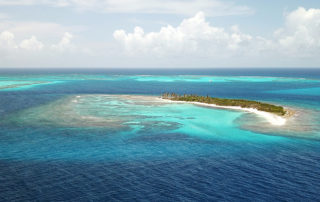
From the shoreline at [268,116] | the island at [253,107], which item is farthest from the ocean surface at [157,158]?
the island at [253,107]

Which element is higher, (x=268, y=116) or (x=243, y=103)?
(x=243, y=103)

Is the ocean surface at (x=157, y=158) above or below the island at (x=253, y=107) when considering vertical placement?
below

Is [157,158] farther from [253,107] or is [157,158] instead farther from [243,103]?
[243,103]

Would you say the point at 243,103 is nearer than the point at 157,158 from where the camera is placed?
No

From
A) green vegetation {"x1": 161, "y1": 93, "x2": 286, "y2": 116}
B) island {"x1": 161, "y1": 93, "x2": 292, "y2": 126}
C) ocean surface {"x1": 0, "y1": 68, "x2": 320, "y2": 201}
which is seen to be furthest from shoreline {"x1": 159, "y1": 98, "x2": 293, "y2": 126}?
ocean surface {"x1": 0, "y1": 68, "x2": 320, "y2": 201}

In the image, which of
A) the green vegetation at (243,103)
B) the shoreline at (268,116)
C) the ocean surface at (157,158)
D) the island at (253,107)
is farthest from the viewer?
the green vegetation at (243,103)

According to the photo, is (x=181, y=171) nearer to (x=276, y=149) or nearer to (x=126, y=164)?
(x=126, y=164)

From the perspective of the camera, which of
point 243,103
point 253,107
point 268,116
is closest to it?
point 268,116

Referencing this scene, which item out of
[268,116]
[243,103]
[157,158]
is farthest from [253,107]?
[157,158]

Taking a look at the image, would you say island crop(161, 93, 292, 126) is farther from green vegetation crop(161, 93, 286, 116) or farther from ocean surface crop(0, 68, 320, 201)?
ocean surface crop(0, 68, 320, 201)

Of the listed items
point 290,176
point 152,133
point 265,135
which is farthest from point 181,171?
point 265,135

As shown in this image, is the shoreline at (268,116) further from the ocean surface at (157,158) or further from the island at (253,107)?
the ocean surface at (157,158)
